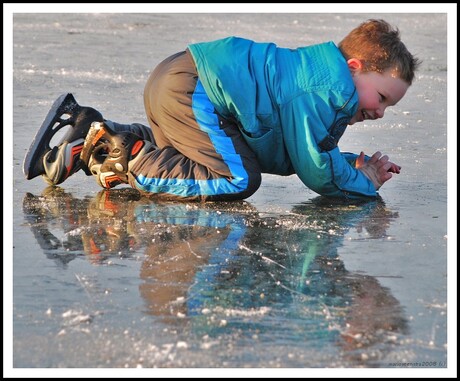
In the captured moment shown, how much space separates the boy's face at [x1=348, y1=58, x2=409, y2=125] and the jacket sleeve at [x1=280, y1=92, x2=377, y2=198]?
18cm

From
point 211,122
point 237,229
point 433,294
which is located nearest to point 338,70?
point 211,122

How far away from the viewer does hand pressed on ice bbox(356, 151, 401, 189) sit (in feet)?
14.7

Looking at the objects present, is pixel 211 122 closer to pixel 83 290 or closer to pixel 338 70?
pixel 338 70

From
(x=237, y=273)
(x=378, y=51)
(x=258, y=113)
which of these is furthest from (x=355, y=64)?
(x=237, y=273)

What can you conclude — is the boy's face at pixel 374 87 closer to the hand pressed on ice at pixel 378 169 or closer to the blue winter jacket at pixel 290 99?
the blue winter jacket at pixel 290 99

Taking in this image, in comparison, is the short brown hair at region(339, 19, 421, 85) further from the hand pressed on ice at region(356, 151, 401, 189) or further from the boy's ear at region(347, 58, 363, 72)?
the hand pressed on ice at region(356, 151, 401, 189)

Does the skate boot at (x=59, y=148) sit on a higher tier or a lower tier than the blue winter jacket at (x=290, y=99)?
lower

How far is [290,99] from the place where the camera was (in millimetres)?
4113

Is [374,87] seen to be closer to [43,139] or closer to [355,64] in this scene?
[355,64]

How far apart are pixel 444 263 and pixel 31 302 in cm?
151

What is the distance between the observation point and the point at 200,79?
4250 millimetres

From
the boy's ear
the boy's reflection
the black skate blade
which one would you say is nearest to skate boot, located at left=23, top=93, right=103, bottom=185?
the black skate blade

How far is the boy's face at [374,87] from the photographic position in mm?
4188

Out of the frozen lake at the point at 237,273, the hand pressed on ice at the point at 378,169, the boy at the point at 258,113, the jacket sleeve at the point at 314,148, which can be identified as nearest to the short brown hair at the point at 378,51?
the boy at the point at 258,113
